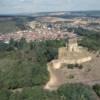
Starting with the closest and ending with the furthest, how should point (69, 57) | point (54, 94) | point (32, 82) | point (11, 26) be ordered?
point (54, 94), point (32, 82), point (69, 57), point (11, 26)

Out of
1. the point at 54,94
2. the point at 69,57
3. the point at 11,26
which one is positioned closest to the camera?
the point at 54,94

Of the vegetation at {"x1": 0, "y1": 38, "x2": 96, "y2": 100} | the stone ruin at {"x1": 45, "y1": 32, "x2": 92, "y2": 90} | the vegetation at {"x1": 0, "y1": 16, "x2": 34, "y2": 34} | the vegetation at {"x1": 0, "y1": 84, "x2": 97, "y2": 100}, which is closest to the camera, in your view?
the vegetation at {"x1": 0, "y1": 84, "x2": 97, "y2": 100}

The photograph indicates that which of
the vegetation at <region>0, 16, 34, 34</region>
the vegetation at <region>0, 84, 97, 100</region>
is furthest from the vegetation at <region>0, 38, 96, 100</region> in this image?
the vegetation at <region>0, 16, 34, 34</region>

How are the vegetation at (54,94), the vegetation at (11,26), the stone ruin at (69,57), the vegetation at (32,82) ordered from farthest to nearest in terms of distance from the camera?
the vegetation at (11,26), the stone ruin at (69,57), the vegetation at (32,82), the vegetation at (54,94)

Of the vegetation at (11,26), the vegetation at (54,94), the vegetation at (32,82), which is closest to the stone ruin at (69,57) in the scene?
the vegetation at (32,82)

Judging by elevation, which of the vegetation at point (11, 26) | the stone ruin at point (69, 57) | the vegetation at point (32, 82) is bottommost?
the vegetation at point (11, 26)

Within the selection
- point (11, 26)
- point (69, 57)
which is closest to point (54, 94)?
point (69, 57)

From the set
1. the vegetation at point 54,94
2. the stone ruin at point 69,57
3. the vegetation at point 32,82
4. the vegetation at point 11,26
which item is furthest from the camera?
the vegetation at point 11,26

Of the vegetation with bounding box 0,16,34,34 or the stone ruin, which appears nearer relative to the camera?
the stone ruin

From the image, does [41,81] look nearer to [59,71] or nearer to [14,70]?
[14,70]

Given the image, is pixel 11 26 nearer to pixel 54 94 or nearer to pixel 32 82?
pixel 32 82

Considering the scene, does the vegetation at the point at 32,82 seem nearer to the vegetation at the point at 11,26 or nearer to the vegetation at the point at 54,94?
the vegetation at the point at 54,94

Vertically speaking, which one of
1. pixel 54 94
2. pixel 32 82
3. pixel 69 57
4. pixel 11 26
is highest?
pixel 54 94

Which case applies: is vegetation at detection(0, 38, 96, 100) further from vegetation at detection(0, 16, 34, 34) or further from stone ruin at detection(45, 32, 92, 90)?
vegetation at detection(0, 16, 34, 34)
